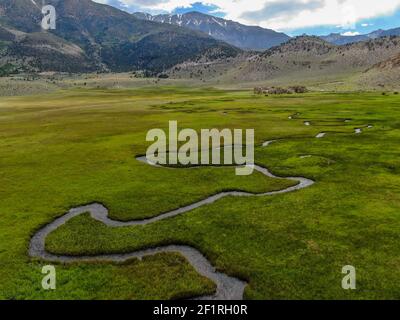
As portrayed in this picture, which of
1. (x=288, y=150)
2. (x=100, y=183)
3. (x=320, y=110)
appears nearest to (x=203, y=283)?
(x=100, y=183)

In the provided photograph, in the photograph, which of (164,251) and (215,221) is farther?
(215,221)

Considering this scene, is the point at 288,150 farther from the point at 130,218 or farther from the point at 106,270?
the point at 106,270

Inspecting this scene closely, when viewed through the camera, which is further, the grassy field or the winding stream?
the winding stream

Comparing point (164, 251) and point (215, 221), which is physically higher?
point (215, 221)

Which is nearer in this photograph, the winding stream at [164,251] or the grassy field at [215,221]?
the grassy field at [215,221]
